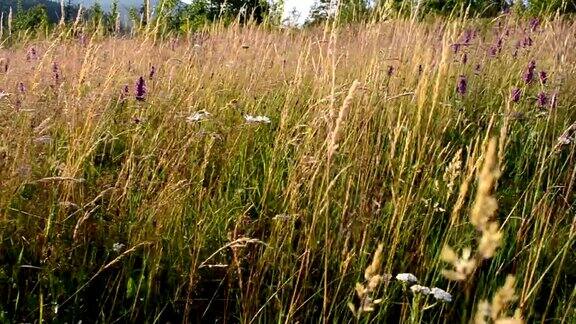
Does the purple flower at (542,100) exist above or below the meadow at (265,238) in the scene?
above

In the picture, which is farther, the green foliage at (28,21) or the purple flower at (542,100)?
the green foliage at (28,21)

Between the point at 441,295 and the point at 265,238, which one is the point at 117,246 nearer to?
the point at 265,238

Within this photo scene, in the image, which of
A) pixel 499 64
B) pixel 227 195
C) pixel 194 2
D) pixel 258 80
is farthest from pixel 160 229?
pixel 194 2

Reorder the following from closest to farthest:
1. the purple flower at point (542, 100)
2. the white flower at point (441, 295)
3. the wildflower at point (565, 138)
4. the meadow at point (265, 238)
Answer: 1. the white flower at point (441, 295)
2. the meadow at point (265, 238)
3. the wildflower at point (565, 138)
4. the purple flower at point (542, 100)

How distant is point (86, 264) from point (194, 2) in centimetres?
1690

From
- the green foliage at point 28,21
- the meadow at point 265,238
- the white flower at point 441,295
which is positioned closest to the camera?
the white flower at point 441,295

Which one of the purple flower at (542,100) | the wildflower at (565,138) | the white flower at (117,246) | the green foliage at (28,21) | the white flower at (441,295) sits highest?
the green foliage at (28,21)

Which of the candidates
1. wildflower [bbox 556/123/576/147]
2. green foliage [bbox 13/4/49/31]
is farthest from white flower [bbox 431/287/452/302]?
green foliage [bbox 13/4/49/31]

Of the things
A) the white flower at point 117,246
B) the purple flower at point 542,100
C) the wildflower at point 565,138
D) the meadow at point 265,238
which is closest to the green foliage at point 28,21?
the meadow at point 265,238

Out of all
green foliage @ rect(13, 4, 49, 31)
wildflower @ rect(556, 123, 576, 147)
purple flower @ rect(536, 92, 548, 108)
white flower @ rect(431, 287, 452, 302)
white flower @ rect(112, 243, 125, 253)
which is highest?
green foliage @ rect(13, 4, 49, 31)

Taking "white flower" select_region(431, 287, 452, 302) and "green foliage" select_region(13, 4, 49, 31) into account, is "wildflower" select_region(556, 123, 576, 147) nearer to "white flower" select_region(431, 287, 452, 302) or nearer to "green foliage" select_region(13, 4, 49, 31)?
"white flower" select_region(431, 287, 452, 302)

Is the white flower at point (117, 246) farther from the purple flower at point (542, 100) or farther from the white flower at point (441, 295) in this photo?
the purple flower at point (542, 100)

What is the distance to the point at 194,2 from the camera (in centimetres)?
1734

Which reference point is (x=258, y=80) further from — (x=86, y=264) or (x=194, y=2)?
(x=194, y=2)
